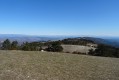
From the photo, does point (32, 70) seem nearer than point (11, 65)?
Yes

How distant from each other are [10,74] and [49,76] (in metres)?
2.36

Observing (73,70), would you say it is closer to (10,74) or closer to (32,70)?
(32,70)

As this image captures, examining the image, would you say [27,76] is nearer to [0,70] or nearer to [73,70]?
[0,70]

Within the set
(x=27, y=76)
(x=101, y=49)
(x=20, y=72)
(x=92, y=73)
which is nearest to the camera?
(x=27, y=76)

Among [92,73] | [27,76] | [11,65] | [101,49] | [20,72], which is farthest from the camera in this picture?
[101,49]

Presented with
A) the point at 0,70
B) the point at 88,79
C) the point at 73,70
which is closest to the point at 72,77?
the point at 88,79

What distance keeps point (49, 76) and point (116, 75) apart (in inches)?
181

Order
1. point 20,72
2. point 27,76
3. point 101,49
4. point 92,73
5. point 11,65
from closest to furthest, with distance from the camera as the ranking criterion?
point 27,76 → point 20,72 → point 92,73 → point 11,65 → point 101,49

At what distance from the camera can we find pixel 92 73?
42.0 ft

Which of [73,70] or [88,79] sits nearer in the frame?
[88,79]

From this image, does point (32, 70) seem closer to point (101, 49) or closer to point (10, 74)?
point (10, 74)

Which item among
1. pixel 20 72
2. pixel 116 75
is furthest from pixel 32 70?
pixel 116 75

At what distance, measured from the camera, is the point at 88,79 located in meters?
11.4

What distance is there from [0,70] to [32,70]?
2059 mm
